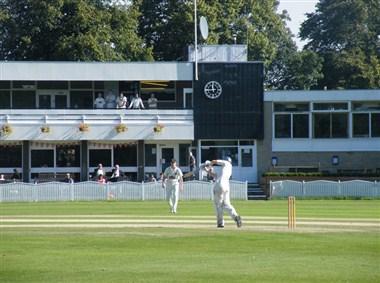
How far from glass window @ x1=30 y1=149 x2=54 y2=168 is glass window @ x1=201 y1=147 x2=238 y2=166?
900 centimetres

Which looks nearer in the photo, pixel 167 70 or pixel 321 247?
pixel 321 247

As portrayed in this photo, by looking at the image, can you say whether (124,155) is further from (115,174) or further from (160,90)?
(115,174)

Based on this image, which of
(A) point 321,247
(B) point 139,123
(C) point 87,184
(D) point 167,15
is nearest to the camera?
(A) point 321,247

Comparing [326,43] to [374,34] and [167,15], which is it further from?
[167,15]

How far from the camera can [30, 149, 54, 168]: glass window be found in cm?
5378

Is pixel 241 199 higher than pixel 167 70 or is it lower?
lower

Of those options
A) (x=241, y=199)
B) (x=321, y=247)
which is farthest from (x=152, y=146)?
(x=321, y=247)

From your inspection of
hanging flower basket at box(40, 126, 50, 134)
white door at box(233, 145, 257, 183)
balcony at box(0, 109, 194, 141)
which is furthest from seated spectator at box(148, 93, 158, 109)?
hanging flower basket at box(40, 126, 50, 134)

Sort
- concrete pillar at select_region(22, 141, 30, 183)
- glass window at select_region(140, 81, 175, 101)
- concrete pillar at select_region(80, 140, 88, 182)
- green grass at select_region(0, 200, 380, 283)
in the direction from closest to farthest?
1. green grass at select_region(0, 200, 380, 283)
2. concrete pillar at select_region(22, 141, 30, 183)
3. concrete pillar at select_region(80, 140, 88, 182)
4. glass window at select_region(140, 81, 175, 101)

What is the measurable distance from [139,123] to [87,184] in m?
11.4

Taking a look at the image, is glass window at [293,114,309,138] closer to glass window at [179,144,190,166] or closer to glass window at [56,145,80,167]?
glass window at [179,144,190,166]

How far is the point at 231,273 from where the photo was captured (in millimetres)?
15039

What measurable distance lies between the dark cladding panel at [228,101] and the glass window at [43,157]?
339 inches

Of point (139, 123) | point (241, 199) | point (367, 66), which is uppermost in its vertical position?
point (367, 66)
